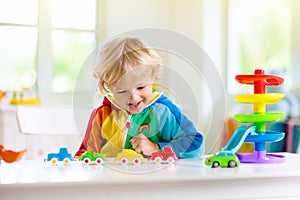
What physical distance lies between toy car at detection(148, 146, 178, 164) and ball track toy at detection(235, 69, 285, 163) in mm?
122

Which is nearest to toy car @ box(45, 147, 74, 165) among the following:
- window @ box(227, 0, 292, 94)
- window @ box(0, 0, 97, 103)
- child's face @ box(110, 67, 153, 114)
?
child's face @ box(110, 67, 153, 114)

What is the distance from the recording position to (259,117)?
80cm

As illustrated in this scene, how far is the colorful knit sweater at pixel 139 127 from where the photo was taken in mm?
767

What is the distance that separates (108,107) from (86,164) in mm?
96

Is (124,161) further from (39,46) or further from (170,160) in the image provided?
(39,46)

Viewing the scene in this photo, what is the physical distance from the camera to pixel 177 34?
774 mm

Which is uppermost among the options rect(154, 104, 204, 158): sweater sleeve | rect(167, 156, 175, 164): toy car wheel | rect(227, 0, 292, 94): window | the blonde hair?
rect(227, 0, 292, 94): window

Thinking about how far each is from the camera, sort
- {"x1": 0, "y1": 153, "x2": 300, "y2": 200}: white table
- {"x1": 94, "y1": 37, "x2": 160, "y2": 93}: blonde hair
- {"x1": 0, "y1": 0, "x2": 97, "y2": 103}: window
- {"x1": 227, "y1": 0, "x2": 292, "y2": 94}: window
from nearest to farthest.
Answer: {"x1": 0, "y1": 153, "x2": 300, "y2": 200}: white table → {"x1": 94, "y1": 37, "x2": 160, "y2": 93}: blonde hair → {"x1": 227, "y1": 0, "x2": 292, "y2": 94}: window → {"x1": 0, "y1": 0, "x2": 97, "y2": 103}: window

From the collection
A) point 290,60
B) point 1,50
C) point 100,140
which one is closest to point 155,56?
point 100,140

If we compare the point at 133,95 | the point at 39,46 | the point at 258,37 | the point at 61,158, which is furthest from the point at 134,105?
the point at 39,46

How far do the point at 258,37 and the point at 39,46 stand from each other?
1132mm

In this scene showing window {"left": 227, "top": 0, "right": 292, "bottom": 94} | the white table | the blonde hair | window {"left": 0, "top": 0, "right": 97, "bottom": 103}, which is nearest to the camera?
the white table

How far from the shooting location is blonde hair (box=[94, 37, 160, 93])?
74cm

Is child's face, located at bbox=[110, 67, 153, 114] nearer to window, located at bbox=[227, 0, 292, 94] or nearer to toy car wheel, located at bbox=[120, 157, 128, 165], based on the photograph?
toy car wheel, located at bbox=[120, 157, 128, 165]
